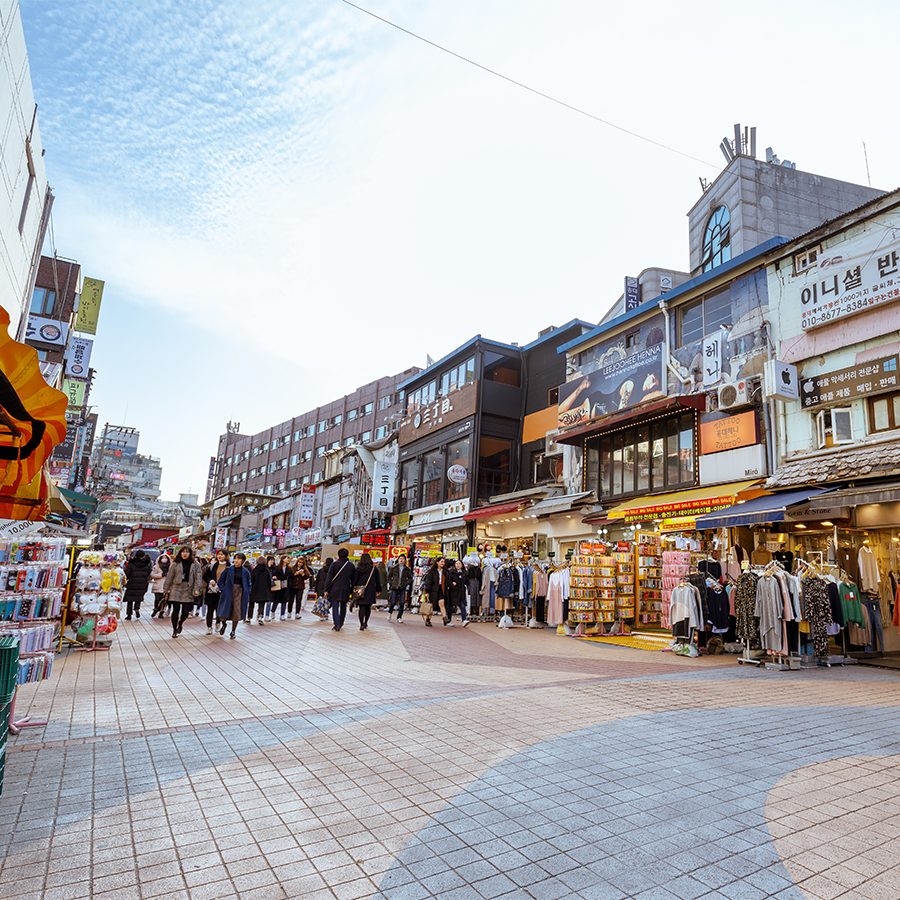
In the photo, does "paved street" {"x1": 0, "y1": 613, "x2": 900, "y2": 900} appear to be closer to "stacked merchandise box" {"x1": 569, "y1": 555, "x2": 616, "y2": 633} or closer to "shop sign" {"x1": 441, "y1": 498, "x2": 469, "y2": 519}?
"stacked merchandise box" {"x1": 569, "y1": 555, "x2": 616, "y2": 633}

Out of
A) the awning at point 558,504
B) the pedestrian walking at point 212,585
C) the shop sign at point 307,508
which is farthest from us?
the shop sign at point 307,508

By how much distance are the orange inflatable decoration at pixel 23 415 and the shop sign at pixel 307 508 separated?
3692 centimetres

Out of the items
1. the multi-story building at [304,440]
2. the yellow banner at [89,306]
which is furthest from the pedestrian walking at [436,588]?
the multi-story building at [304,440]

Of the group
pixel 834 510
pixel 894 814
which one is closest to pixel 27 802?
pixel 894 814

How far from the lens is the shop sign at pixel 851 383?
40.9ft

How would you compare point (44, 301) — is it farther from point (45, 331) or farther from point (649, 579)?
point (649, 579)

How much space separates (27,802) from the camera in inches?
148

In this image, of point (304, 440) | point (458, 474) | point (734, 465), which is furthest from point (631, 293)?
point (304, 440)

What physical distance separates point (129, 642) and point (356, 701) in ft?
23.0

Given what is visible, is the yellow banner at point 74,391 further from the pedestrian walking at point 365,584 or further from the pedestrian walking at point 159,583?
the pedestrian walking at point 365,584

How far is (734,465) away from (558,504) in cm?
653

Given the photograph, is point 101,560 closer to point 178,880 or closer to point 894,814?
point 178,880

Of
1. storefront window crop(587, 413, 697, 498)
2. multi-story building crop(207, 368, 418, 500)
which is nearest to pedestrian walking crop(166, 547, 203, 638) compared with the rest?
storefront window crop(587, 413, 697, 498)

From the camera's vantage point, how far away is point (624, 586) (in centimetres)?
1487
